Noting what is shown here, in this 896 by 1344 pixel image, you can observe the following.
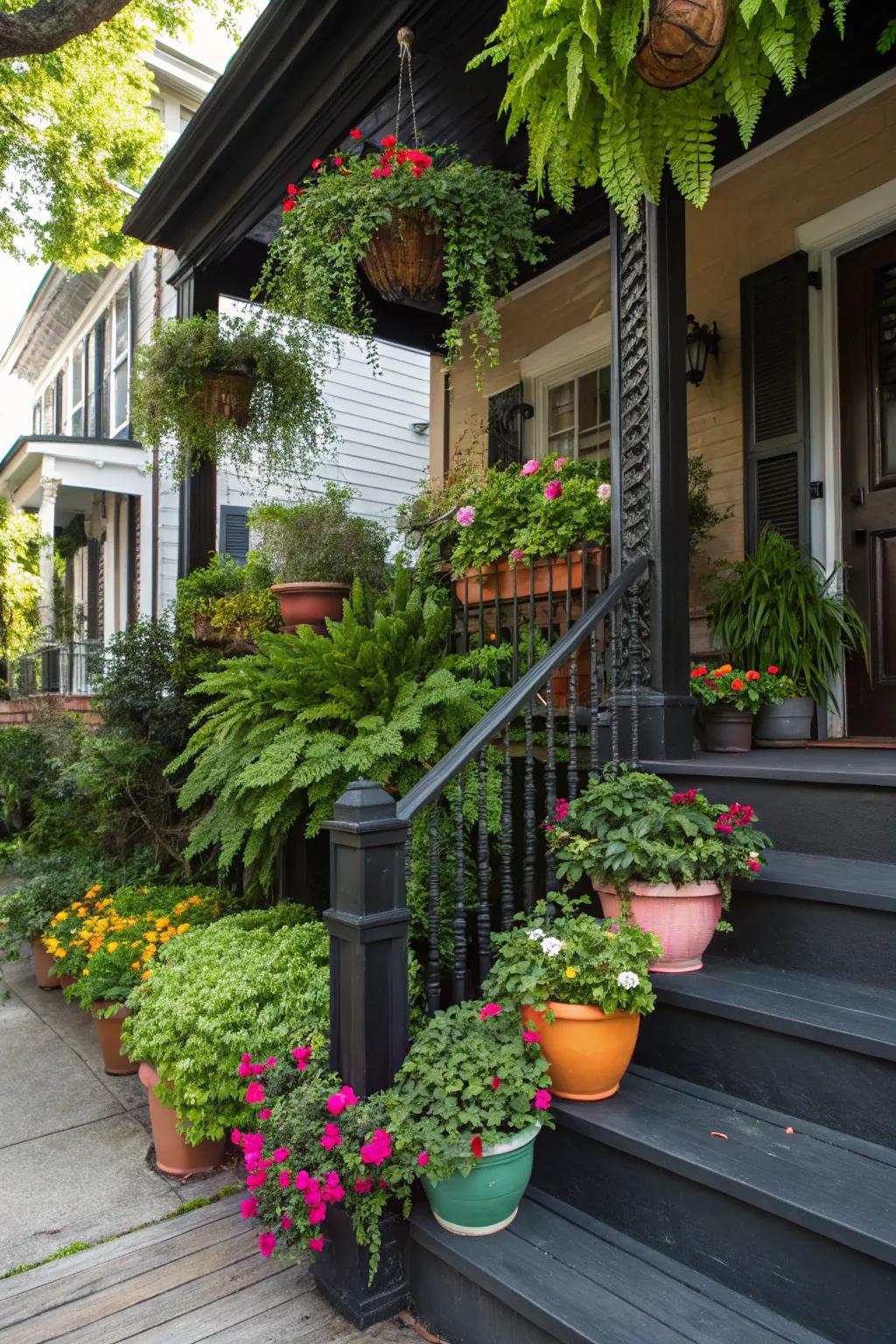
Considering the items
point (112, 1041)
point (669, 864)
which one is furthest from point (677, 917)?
point (112, 1041)

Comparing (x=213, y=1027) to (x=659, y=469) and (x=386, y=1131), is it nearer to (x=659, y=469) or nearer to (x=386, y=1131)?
(x=386, y=1131)

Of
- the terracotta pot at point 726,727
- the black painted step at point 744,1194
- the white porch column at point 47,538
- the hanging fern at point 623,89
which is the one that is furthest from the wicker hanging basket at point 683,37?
the white porch column at point 47,538

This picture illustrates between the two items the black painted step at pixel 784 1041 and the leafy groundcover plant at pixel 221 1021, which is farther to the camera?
the leafy groundcover plant at pixel 221 1021

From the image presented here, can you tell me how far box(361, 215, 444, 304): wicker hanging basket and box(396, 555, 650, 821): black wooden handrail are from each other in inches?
65.7

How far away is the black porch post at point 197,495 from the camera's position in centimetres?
517

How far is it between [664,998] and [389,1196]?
30.1 inches

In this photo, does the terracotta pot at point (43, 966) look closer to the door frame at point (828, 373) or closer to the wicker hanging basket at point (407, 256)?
the wicker hanging basket at point (407, 256)

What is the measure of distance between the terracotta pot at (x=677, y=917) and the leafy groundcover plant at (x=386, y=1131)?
457mm

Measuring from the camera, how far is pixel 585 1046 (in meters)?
1.92

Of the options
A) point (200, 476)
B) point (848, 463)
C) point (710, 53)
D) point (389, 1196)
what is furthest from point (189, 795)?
point (848, 463)

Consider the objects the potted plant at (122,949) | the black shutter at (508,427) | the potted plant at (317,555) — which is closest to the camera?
the potted plant at (122,949)

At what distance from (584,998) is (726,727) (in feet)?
5.70

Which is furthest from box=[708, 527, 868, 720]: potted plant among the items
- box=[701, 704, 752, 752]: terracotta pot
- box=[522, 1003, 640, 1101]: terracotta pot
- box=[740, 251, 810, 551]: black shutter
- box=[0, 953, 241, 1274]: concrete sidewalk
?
box=[0, 953, 241, 1274]: concrete sidewalk

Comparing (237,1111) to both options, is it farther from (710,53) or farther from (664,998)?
(710,53)
